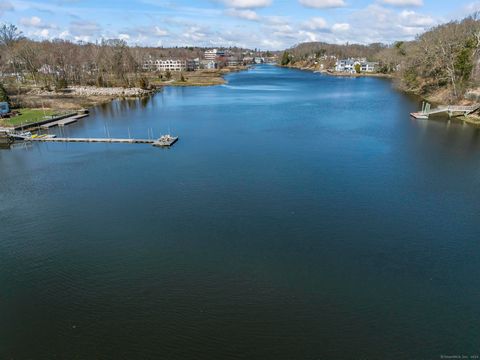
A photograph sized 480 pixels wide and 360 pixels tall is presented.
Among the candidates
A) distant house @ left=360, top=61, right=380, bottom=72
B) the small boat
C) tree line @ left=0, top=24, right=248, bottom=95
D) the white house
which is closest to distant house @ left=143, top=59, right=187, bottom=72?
tree line @ left=0, top=24, right=248, bottom=95

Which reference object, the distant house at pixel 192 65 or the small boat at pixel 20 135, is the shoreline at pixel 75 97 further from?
the distant house at pixel 192 65

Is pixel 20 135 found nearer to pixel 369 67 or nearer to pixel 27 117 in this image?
pixel 27 117

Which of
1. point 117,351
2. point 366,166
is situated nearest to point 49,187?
point 117,351

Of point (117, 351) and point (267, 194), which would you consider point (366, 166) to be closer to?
point (267, 194)

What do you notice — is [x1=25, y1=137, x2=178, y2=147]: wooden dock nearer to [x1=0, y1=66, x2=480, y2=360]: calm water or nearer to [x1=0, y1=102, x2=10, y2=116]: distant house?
[x1=0, y1=66, x2=480, y2=360]: calm water

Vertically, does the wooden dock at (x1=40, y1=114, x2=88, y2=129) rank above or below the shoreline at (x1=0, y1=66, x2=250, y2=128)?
below

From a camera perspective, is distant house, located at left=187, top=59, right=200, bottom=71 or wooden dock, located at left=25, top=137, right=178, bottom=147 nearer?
wooden dock, located at left=25, top=137, right=178, bottom=147

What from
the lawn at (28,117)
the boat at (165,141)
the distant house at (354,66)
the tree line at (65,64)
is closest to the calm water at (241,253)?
the boat at (165,141)
